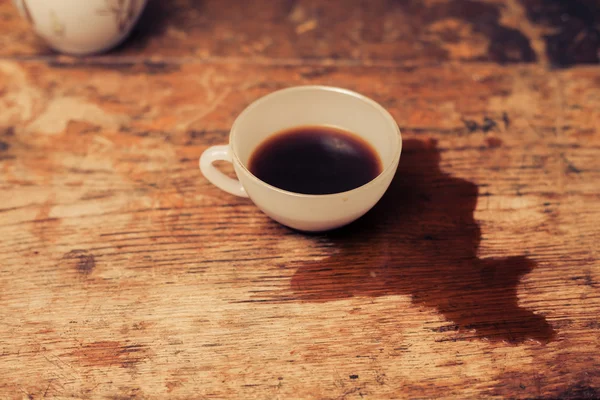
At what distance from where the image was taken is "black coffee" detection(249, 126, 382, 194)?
692 mm

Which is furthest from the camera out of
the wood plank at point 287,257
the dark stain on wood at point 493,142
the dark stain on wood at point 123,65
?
the dark stain on wood at point 123,65

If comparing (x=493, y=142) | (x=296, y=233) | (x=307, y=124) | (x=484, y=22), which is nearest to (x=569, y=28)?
(x=484, y=22)

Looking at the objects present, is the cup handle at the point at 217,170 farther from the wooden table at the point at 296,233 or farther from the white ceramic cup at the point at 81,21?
the white ceramic cup at the point at 81,21

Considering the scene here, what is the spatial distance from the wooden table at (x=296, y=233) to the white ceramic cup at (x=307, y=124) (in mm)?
65

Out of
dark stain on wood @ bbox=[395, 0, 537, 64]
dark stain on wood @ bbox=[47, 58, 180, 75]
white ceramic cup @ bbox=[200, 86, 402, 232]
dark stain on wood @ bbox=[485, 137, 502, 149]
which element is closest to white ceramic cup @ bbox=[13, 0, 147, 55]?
dark stain on wood @ bbox=[47, 58, 180, 75]

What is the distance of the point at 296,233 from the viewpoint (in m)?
0.71

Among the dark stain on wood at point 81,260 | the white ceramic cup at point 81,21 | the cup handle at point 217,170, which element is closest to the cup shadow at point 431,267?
the cup handle at point 217,170

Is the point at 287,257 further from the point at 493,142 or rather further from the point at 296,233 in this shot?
the point at 493,142

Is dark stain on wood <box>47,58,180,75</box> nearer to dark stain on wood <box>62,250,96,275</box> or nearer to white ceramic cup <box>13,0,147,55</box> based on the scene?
white ceramic cup <box>13,0,147,55</box>

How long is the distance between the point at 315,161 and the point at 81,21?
494 millimetres

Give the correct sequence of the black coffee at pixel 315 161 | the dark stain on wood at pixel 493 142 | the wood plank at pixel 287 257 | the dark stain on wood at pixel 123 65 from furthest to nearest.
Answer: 1. the dark stain on wood at pixel 123 65
2. the dark stain on wood at pixel 493 142
3. the black coffee at pixel 315 161
4. the wood plank at pixel 287 257

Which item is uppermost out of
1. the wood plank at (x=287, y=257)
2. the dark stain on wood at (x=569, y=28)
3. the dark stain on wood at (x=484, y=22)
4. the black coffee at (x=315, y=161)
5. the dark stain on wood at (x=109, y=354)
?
the dark stain on wood at (x=569, y=28)

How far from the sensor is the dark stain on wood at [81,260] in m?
0.67

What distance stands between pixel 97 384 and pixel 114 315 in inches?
3.3
